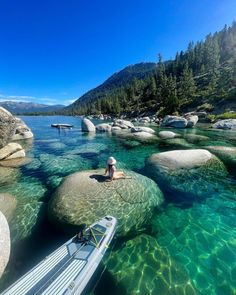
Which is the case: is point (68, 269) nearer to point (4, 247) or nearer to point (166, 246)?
point (4, 247)

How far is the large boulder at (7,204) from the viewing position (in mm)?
9157

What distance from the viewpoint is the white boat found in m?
4.90

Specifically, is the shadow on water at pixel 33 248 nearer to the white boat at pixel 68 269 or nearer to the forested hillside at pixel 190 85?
the white boat at pixel 68 269

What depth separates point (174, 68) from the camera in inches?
5512

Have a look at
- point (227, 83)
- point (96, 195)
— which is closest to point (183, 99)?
point (227, 83)

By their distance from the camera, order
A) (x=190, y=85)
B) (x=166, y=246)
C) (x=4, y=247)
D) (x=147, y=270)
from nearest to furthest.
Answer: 1. (x=147, y=270)
2. (x=4, y=247)
3. (x=166, y=246)
4. (x=190, y=85)

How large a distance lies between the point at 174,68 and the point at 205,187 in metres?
144

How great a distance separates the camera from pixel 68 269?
5.43 meters

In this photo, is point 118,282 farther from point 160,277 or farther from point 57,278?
point 57,278

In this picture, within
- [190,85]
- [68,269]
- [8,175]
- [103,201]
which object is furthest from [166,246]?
[190,85]

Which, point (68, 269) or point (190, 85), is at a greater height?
point (190, 85)

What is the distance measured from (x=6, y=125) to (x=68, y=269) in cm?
1400

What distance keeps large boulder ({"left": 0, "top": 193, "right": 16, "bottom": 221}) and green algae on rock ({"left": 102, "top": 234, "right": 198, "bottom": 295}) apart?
212 inches

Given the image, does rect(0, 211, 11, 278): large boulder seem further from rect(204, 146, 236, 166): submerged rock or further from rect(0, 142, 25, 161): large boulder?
rect(204, 146, 236, 166): submerged rock
